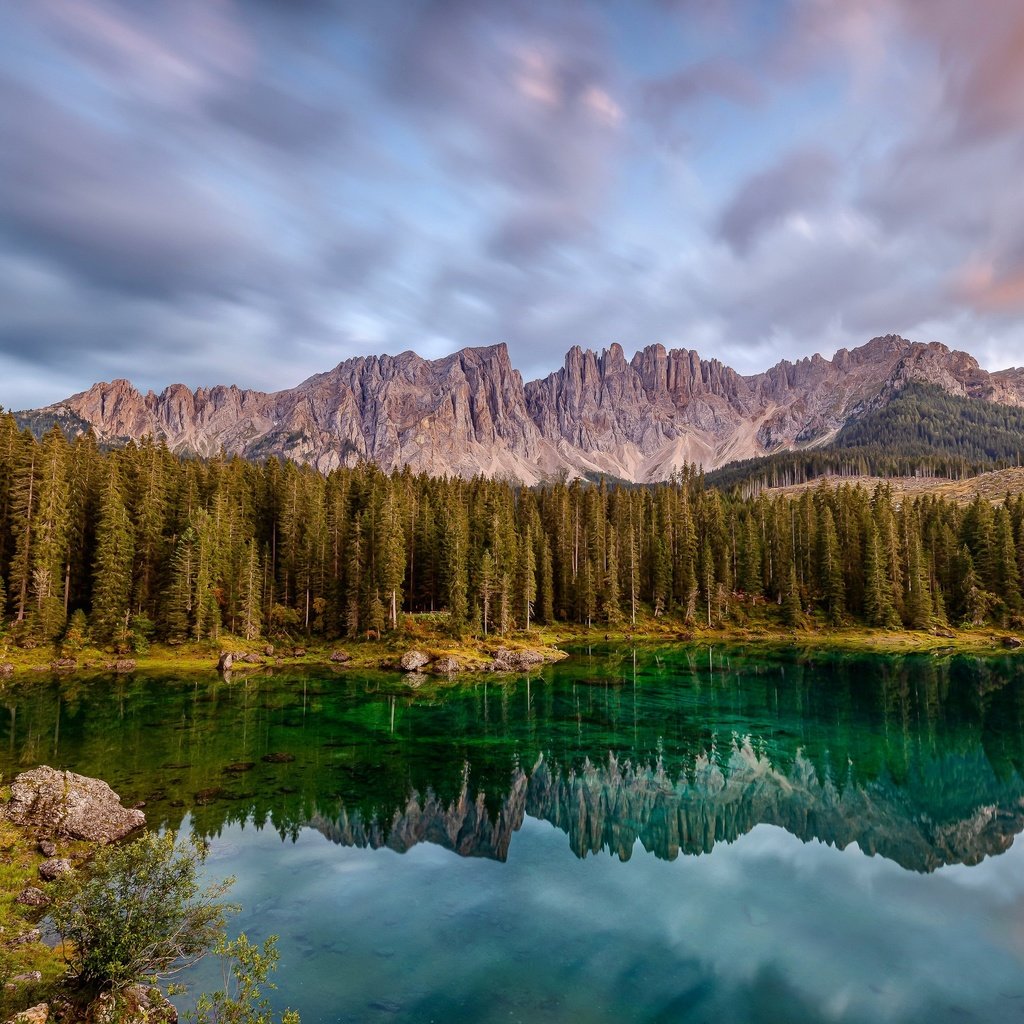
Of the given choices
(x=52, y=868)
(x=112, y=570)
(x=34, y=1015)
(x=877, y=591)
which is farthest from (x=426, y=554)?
(x=34, y=1015)

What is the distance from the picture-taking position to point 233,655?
7438 centimetres

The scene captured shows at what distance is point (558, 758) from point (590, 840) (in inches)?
432

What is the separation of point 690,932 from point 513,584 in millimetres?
76889

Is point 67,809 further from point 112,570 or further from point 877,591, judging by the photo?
point 877,591

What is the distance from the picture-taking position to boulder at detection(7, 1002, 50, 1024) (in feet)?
38.7

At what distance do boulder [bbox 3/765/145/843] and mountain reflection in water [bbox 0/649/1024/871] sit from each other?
204 cm

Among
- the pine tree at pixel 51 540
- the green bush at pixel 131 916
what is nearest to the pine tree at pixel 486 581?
the pine tree at pixel 51 540

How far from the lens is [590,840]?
31.1 meters

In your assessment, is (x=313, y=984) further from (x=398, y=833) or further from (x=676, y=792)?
(x=676, y=792)

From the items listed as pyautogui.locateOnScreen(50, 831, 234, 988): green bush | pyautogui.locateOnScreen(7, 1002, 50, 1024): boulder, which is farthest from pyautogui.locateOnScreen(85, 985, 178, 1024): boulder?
pyautogui.locateOnScreen(7, 1002, 50, 1024): boulder


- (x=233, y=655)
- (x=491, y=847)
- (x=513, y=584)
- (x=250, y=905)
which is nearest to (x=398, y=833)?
(x=491, y=847)

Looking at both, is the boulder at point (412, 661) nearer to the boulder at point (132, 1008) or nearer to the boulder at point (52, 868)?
the boulder at point (52, 868)

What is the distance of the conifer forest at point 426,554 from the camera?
7456 centimetres

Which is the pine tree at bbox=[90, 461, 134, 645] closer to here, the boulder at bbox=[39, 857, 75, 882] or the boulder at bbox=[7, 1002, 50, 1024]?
the boulder at bbox=[39, 857, 75, 882]
